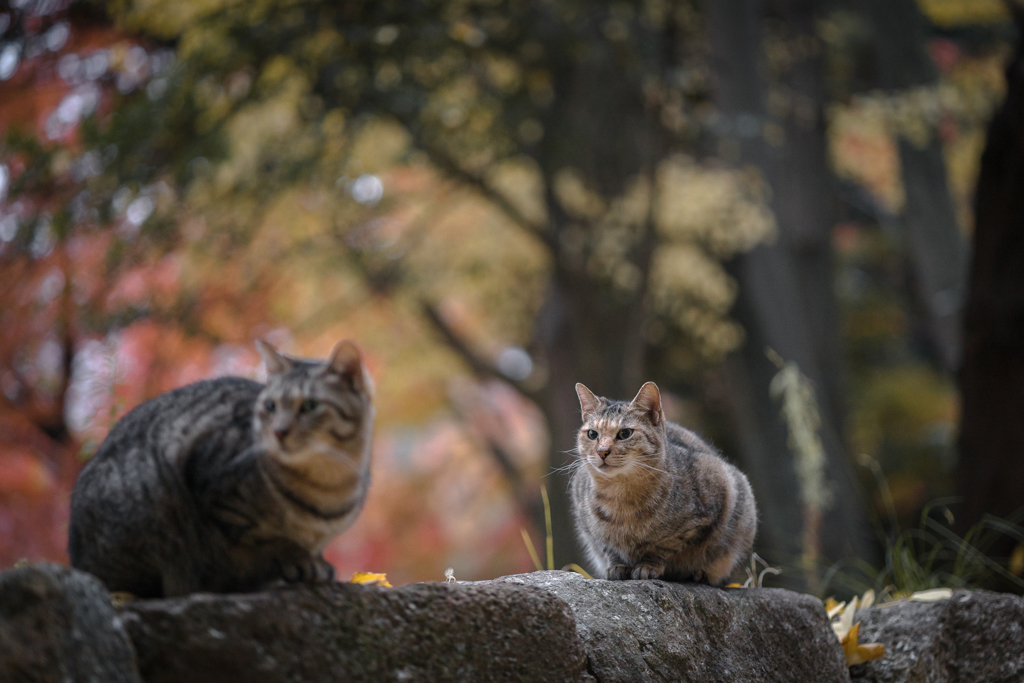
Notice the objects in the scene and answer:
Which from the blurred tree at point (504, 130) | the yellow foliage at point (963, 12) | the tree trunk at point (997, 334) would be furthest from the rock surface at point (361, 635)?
the yellow foliage at point (963, 12)

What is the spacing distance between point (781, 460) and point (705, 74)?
3925 millimetres

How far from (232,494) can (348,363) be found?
0.40 meters

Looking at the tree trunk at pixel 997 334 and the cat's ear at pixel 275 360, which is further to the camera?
the tree trunk at pixel 997 334

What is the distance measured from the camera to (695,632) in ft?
8.75

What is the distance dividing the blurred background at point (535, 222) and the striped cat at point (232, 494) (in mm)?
1820

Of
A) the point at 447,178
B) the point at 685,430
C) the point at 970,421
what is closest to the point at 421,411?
the point at 447,178

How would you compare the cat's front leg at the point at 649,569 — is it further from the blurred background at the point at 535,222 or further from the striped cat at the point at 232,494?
the blurred background at the point at 535,222

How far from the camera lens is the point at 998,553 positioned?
15.6 ft

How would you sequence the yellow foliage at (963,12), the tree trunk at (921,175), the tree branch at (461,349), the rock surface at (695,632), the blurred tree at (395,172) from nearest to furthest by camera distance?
the rock surface at (695,632)
the blurred tree at (395,172)
the tree trunk at (921,175)
the yellow foliage at (963,12)
the tree branch at (461,349)

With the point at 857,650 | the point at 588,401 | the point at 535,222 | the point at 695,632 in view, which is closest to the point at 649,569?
the point at 695,632

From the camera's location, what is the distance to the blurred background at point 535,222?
17.8ft

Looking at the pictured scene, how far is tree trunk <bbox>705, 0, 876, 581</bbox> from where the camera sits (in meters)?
7.72

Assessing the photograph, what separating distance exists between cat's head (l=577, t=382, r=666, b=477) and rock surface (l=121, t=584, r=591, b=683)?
0.51m

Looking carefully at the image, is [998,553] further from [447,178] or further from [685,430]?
[447,178]
